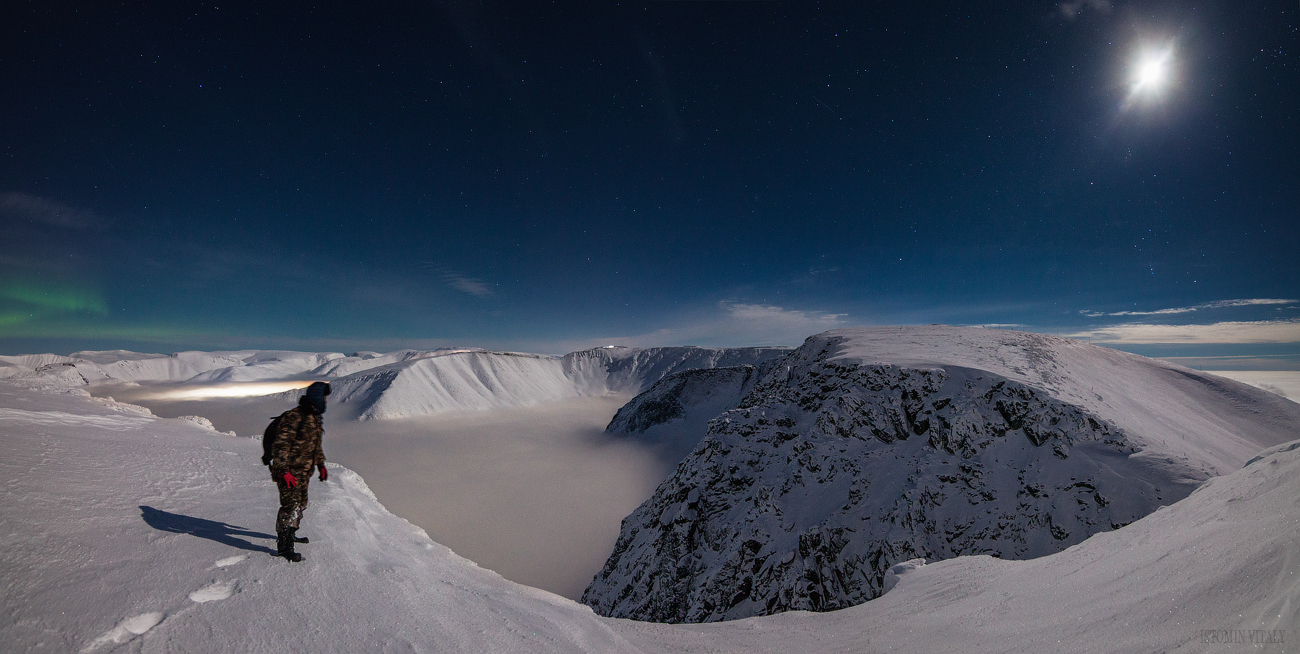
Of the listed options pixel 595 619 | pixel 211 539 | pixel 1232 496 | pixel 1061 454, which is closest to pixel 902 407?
pixel 1061 454

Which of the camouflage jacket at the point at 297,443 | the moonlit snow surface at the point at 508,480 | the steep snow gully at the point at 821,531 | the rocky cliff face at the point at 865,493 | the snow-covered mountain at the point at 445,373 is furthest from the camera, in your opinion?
the snow-covered mountain at the point at 445,373

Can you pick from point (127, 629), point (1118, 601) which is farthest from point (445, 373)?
point (1118, 601)

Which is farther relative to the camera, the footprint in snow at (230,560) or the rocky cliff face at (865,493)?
the rocky cliff face at (865,493)

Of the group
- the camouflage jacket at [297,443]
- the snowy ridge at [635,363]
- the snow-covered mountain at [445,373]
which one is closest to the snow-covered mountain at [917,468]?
the camouflage jacket at [297,443]

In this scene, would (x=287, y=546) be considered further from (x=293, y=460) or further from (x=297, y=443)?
(x=297, y=443)

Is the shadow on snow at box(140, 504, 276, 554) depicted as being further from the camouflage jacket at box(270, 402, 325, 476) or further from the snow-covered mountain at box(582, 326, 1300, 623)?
the snow-covered mountain at box(582, 326, 1300, 623)

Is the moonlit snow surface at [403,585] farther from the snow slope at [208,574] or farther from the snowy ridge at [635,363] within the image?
the snowy ridge at [635,363]

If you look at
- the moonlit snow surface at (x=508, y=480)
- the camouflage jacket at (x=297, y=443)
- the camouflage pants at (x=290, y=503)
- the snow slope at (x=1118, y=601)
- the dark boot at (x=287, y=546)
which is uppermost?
the camouflage jacket at (x=297, y=443)

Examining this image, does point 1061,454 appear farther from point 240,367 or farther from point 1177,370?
point 240,367
